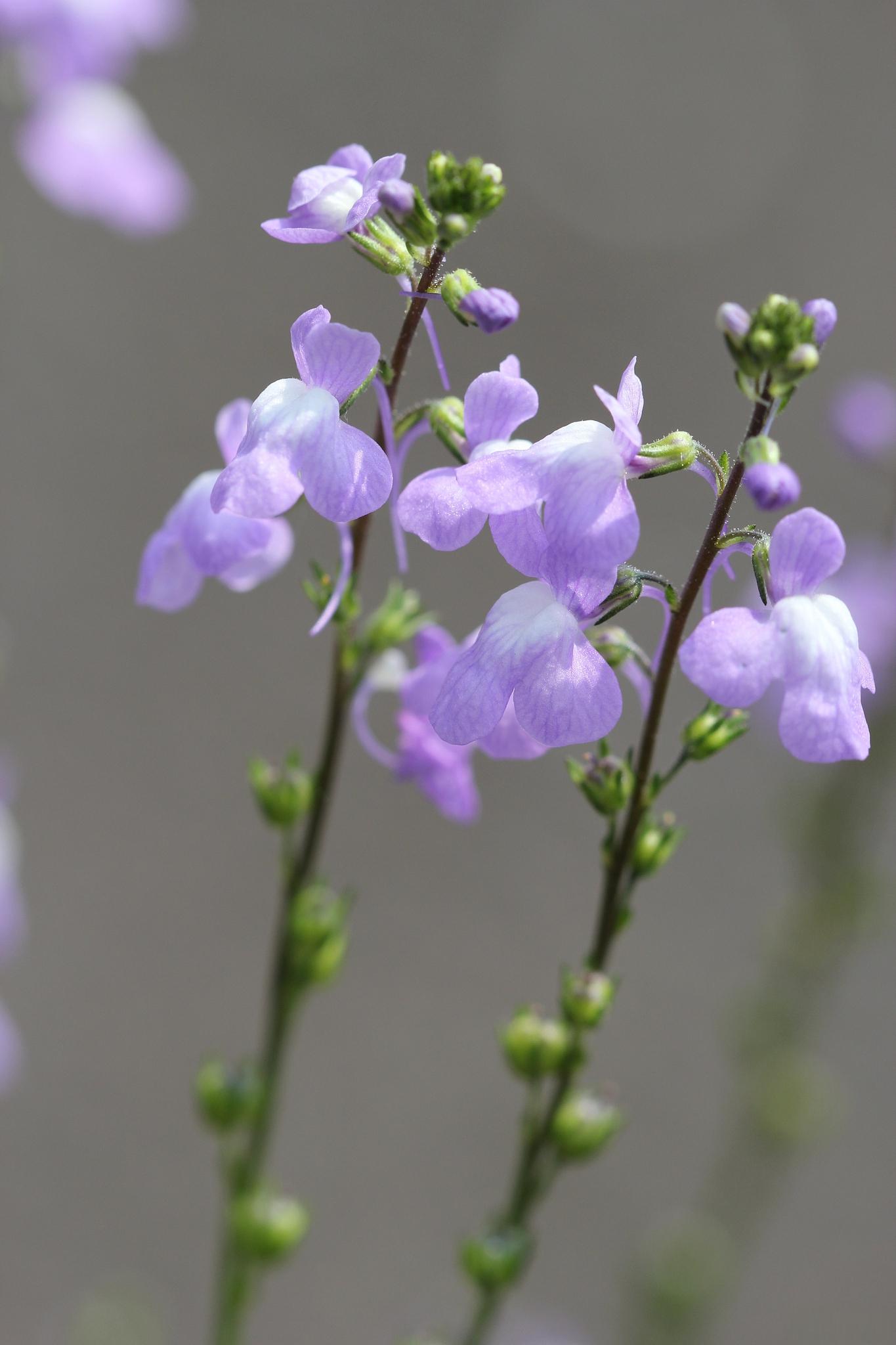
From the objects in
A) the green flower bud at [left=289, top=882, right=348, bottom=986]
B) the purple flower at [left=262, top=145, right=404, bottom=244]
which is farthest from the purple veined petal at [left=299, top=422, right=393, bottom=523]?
the green flower bud at [left=289, top=882, right=348, bottom=986]

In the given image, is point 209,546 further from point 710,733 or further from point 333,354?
point 710,733

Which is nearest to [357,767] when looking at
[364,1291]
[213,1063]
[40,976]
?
[40,976]

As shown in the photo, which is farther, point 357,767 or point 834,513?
point 834,513

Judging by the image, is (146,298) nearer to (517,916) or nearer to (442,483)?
(517,916)

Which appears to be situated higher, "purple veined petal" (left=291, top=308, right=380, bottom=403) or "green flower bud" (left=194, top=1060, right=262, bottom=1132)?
"purple veined petal" (left=291, top=308, right=380, bottom=403)

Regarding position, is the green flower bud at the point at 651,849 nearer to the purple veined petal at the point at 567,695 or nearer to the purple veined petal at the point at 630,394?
the purple veined petal at the point at 567,695

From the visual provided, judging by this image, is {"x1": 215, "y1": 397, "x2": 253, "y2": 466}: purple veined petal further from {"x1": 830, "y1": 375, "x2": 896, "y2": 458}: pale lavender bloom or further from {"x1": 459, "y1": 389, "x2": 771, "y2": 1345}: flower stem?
{"x1": 830, "y1": 375, "x2": 896, "y2": 458}: pale lavender bloom

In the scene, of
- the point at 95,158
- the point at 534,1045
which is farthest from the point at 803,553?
the point at 95,158
